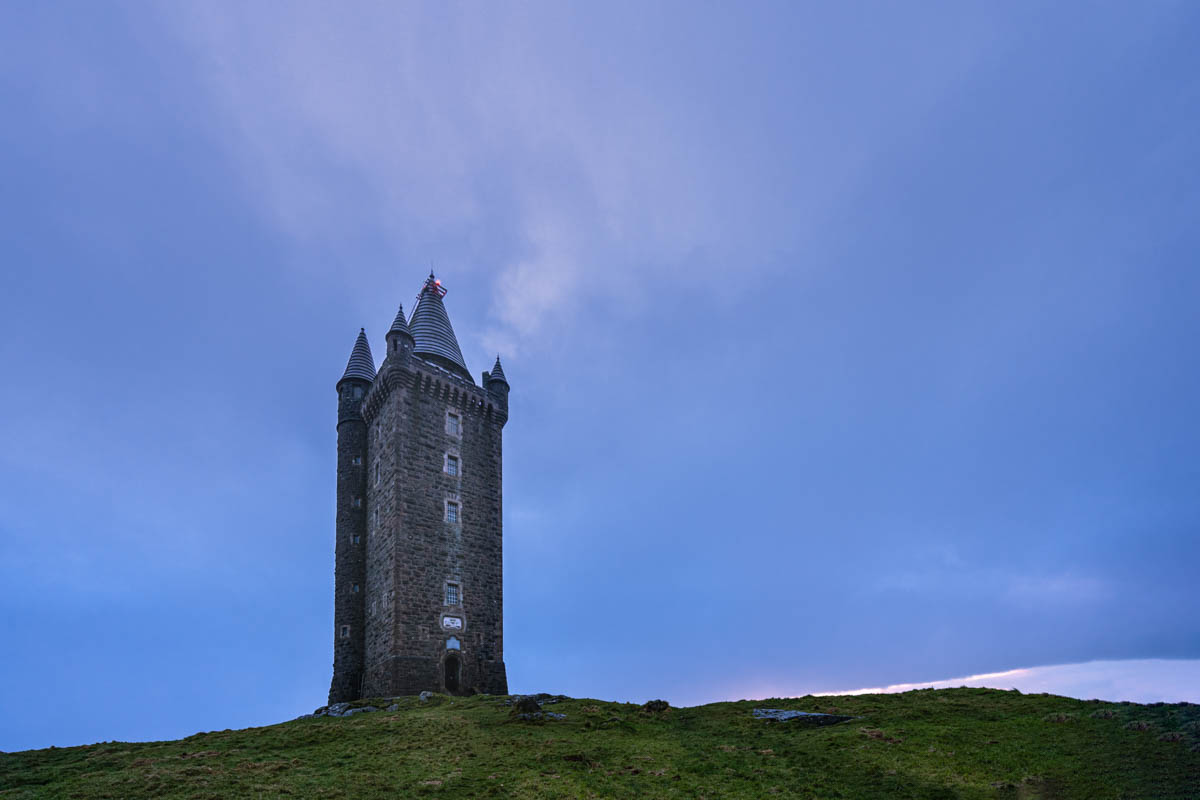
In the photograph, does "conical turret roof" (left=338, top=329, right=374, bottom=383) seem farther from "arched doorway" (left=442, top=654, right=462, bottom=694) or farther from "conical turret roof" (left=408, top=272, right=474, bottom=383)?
"arched doorway" (left=442, top=654, right=462, bottom=694)

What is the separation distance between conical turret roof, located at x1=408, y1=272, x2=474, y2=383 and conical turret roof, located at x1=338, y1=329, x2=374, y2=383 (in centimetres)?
529

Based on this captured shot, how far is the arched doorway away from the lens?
46.8 m

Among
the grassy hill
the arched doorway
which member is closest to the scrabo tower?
the arched doorway

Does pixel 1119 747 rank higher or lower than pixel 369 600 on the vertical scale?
lower

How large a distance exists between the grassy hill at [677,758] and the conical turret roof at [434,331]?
29.4 m

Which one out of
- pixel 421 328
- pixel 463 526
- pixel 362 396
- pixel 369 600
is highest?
pixel 421 328

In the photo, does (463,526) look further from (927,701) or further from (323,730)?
(927,701)

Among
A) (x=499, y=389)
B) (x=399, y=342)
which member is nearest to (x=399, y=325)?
(x=399, y=342)

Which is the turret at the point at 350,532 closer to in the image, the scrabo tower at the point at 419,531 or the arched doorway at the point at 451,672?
the scrabo tower at the point at 419,531

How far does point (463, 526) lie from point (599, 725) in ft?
71.6

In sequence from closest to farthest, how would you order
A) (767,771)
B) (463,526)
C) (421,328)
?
(767,771), (463,526), (421,328)

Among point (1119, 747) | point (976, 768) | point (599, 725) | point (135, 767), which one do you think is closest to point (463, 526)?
point (599, 725)

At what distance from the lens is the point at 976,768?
24.3 metres

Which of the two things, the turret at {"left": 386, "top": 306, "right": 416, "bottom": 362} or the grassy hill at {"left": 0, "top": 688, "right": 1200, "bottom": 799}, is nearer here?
the grassy hill at {"left": 0, "top": 688, "right": 1200, "bottom": 799}
